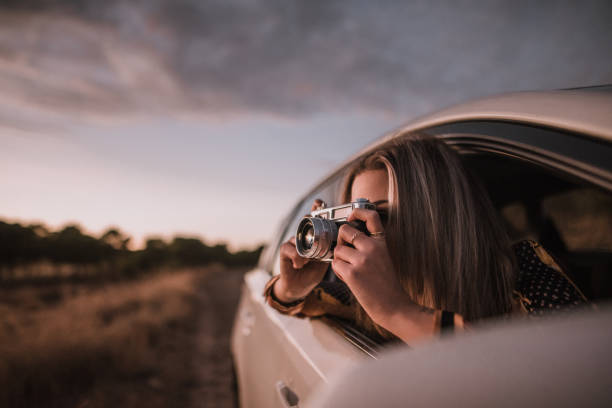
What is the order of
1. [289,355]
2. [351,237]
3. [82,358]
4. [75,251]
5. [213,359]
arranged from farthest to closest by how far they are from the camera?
[75,251], [213,359], [82,358], [289,355], [351,237]

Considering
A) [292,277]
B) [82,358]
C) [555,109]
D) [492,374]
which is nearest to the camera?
[492,374]

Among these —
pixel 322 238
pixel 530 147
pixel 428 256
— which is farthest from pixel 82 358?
pixel 530 147

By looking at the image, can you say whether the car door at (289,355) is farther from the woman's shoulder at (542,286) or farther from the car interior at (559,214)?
the car interior at (559,214)

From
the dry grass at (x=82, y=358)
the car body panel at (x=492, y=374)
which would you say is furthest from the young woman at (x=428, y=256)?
the dry grass at (x=82, y=358)

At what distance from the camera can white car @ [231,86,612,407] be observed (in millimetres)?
640

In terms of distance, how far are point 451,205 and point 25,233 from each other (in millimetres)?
27325

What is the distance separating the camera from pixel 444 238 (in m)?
1.06

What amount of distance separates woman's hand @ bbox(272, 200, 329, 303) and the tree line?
2000 centimetres

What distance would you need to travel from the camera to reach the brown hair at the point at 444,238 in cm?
101

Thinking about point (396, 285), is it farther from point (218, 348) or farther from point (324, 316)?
point (218, 348)

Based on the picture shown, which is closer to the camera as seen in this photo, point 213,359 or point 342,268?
point 342,268

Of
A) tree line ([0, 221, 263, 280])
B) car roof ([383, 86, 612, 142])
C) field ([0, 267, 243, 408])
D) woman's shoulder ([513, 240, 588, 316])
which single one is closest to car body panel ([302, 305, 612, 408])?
car roof ([383, 86, 612, 142])

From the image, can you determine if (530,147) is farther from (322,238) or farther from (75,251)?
(75,251)

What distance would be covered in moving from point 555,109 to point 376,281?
2.06ft
